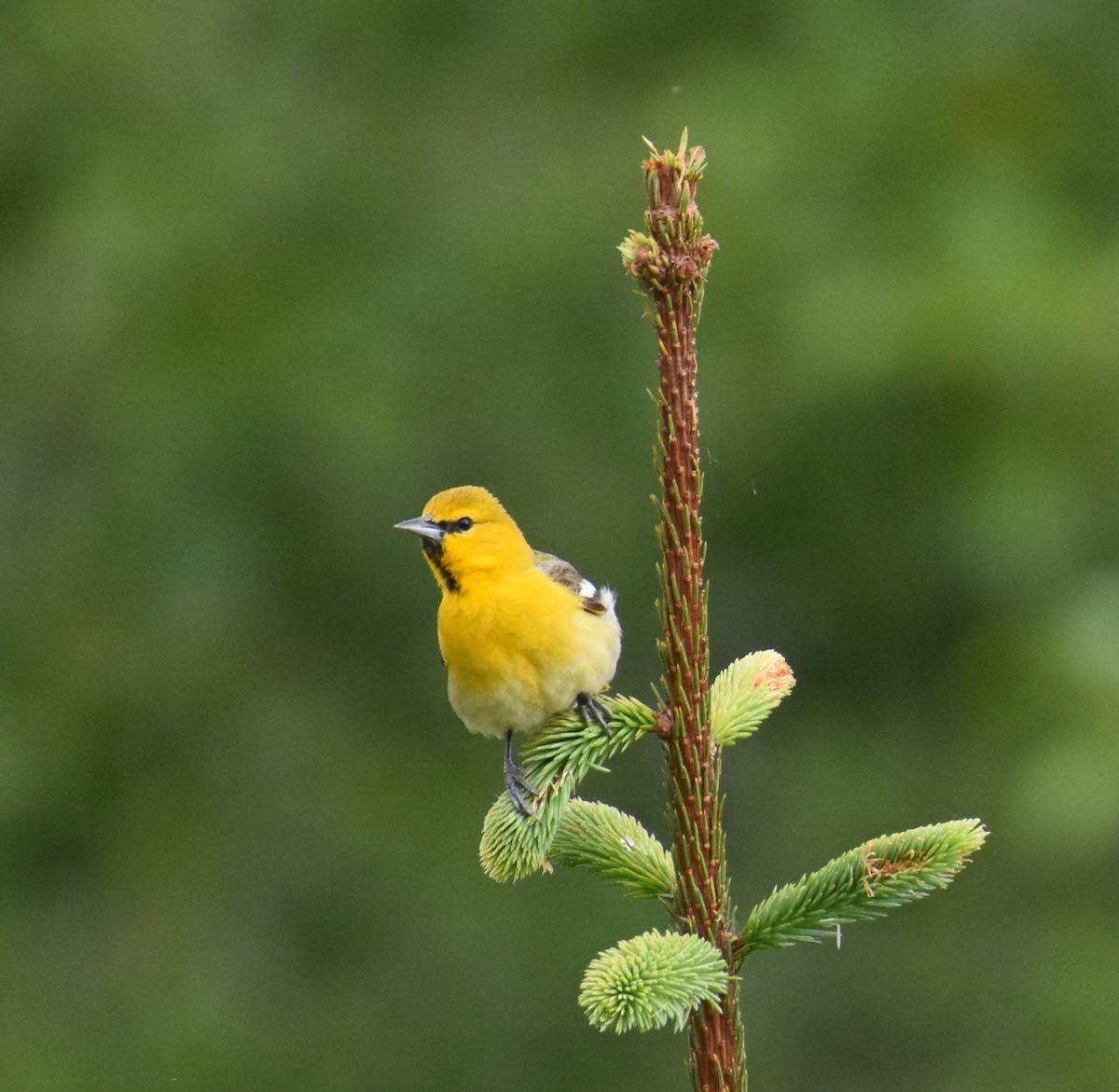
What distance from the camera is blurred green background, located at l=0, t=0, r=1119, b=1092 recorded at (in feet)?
23.8

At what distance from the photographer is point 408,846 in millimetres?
8531

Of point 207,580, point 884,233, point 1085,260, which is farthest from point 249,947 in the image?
point 1085,260

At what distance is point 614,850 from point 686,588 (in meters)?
0.48

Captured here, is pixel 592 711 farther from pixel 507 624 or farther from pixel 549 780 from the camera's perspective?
pixel 507 624

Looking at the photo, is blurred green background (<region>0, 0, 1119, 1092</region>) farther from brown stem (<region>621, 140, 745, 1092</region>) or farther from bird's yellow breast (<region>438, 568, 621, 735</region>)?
brown stem (<region>621, 140, 745, 1092</region>)

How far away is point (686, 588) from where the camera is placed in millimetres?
2598

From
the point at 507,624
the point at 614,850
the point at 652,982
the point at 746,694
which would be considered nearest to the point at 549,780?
the point at 614,850

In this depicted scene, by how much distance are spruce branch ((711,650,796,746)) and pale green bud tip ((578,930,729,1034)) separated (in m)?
0.48

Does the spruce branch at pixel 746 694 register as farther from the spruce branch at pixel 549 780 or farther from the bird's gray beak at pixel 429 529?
the bird's gray beak at pixel 429 529

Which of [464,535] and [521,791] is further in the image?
[464,535]

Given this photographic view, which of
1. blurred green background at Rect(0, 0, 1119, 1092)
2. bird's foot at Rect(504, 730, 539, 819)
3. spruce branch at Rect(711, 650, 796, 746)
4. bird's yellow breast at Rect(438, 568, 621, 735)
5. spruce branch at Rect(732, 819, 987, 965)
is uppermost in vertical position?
blurred green background at Rect(0, 0, 1119, 1092)

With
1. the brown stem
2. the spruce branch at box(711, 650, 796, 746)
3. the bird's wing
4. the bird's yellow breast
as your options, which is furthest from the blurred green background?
the brown stem

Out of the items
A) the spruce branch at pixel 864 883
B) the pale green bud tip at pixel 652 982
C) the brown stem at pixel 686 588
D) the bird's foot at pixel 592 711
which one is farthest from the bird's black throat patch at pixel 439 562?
the pale green bud tip at pixel 652 982

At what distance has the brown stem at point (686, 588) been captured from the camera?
2.43m
